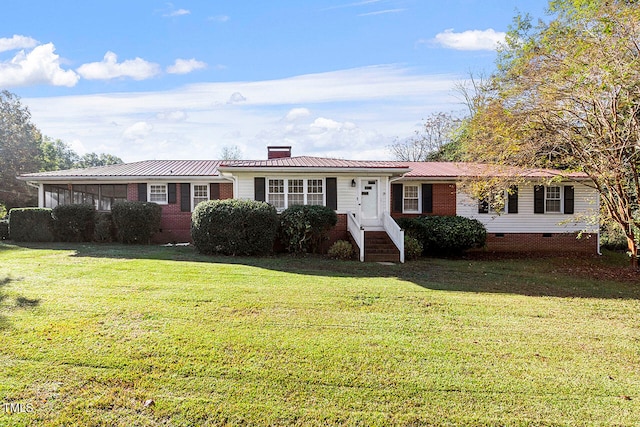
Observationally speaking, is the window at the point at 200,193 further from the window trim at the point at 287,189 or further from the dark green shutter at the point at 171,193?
the window trim at the point at 287,189

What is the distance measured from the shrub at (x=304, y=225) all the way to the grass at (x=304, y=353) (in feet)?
14.5

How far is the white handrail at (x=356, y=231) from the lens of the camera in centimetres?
1205

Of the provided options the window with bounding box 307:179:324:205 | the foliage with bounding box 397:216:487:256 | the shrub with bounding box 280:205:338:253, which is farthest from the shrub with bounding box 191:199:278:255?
the foliage with bounding box 397:216:487:256

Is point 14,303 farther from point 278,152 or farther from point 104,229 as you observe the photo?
point 278,152

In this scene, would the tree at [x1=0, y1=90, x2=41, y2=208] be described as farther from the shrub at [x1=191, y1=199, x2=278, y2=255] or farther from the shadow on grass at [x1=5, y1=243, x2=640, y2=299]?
the shrub at [x1=191, y1=199, x2=278, y2=255]

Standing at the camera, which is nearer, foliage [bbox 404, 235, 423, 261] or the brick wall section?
foliage [bbox 404, 235, 423, 261]

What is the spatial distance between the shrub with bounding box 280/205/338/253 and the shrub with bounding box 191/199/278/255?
2.12ft

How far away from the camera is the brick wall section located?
52.9 ft

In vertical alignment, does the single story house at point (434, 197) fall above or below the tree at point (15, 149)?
below

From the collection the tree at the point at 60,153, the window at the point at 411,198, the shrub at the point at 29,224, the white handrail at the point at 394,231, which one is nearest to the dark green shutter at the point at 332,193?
the white handrail at the point at 394,231

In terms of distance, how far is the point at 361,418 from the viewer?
124 inches

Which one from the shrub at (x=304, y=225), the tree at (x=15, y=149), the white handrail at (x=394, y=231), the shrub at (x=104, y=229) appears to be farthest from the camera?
the tree at (x=15, y=149)

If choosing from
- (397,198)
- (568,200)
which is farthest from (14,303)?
(568,200)

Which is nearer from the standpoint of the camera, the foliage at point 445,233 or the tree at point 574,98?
the tree at point 574,98
